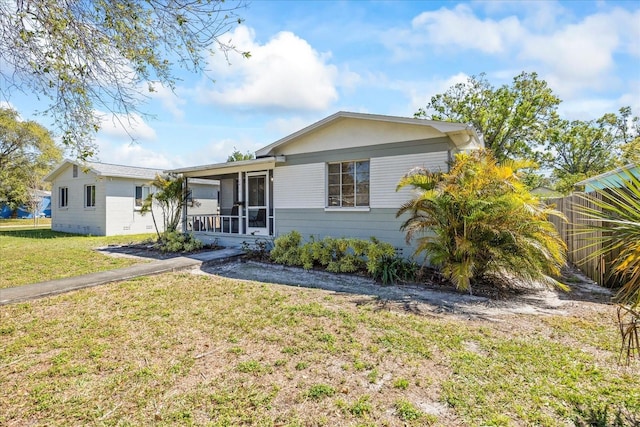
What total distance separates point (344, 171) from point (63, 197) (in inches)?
780

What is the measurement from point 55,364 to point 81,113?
3.33m

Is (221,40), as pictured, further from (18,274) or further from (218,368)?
(18,274)

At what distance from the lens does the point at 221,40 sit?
→ 4449mm

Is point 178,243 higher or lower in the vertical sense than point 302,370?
higher

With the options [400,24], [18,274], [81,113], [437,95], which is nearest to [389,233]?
[400,24]

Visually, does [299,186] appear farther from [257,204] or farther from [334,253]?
[257,204]

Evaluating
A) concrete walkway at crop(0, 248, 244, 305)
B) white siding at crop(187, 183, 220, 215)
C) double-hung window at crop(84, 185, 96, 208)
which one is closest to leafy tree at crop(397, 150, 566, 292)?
concrete walkway at crop(0, 248, 244, 305)

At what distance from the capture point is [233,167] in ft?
41.1

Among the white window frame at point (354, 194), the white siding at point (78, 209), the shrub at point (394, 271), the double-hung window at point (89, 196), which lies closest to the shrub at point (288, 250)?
the white window frame at point (354, 194)

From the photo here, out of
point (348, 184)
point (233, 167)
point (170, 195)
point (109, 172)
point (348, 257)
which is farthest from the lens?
point (109, 172)

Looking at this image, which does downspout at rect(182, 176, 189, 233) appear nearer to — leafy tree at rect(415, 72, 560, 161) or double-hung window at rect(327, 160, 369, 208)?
double-hung window at rect(327, 160, 369, 208)

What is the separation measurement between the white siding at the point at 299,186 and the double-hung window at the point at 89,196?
1297 cm

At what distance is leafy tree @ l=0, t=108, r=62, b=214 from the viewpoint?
25.9 meters

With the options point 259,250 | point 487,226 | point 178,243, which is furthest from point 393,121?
point 178,243
